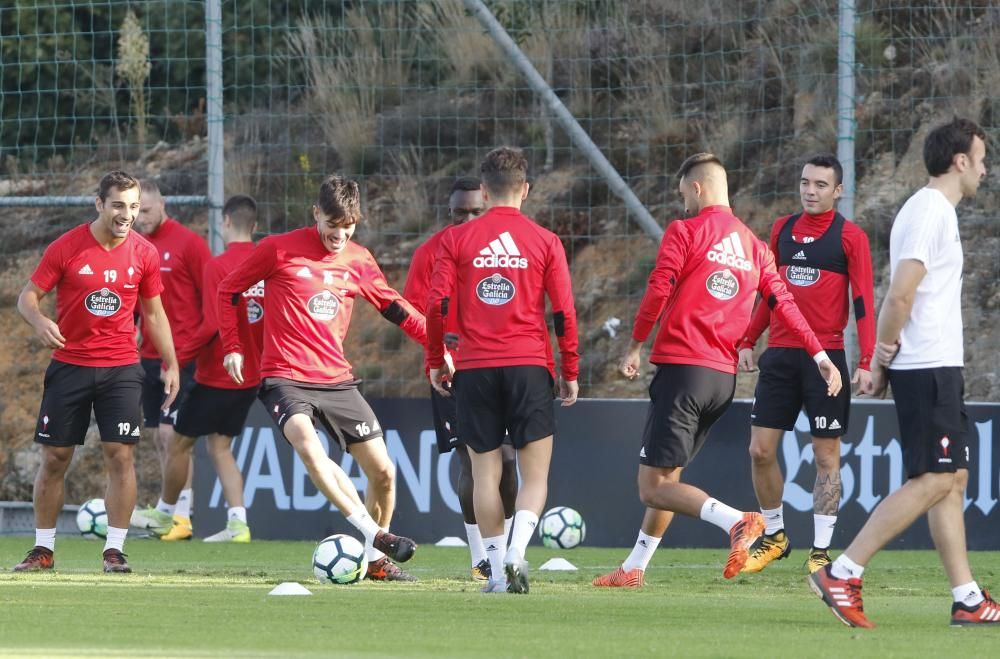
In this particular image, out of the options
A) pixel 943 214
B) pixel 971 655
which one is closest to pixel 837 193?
pixel 943 214

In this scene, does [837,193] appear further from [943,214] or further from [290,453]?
[290,453]

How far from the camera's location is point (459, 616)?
7.07 m

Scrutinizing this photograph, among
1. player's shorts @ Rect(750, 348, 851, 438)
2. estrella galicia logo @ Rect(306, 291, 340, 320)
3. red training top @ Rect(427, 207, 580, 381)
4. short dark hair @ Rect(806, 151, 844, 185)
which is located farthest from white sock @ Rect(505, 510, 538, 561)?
short dark hair @ Rect(806, 151, 844, 185)

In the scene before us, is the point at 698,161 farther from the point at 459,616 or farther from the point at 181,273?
the point at 181,273

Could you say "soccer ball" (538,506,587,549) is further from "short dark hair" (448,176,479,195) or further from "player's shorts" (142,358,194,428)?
"player's shorts" (142,358,194,428)

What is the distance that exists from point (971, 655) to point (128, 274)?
19.0 feet

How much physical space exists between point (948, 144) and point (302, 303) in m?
3.70

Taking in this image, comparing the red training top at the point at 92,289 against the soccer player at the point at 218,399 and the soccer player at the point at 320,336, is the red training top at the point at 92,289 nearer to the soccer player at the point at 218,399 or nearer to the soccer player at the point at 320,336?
the soccer player at the point at 320,336

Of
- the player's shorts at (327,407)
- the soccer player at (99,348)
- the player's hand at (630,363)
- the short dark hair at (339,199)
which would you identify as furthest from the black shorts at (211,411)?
the player's hand at (630,363)

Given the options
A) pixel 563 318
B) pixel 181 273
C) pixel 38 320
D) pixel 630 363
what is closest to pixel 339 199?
pixel 563 318

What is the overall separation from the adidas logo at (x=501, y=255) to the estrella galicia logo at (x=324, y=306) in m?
1.35

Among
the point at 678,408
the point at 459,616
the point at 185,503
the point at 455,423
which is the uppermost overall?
the point at 678,408

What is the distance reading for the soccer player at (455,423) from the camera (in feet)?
31.8

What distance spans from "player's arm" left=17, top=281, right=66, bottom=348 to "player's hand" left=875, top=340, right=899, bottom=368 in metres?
4.84
